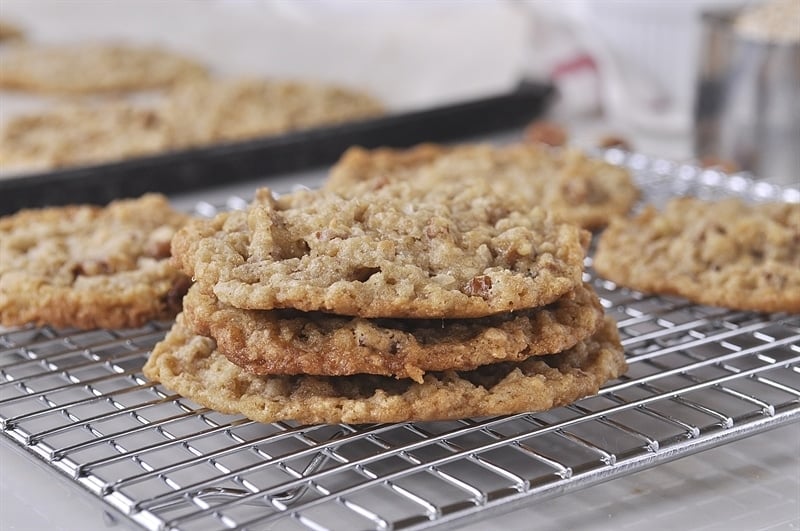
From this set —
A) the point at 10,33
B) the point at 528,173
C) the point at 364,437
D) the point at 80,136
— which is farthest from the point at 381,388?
the point at 10,33

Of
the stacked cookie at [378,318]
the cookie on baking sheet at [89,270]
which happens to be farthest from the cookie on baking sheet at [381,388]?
the cookie on baking sheet at [89,270]

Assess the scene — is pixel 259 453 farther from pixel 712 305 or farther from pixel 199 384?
pixel 712 305

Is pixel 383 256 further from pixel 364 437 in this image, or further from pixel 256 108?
pixel 256 108

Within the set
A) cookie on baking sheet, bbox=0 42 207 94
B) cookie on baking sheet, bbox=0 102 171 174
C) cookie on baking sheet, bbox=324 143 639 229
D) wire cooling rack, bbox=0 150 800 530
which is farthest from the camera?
cookie on baking sheet, bbox=0 42 207 94

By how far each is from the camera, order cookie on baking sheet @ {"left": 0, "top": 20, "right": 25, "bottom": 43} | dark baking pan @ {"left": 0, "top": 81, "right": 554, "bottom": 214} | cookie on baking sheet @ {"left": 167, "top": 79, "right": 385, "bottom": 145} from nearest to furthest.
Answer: dark baking pan @ {"left": 0, "top": 81, "right": 554, "bottom": 214}
cookie on baking sheet @ {"left": 167, "top": 79, "right": 385, "bottom": 145}
cookie on baking sheet @ {"left": 0, "top": 20, "right": 25, "bottom": 43}

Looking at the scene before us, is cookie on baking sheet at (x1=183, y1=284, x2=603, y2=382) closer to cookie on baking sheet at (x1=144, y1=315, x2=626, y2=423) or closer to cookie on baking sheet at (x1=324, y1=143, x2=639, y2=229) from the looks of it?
cookie on baking sheet at (x1=144, y1=315, x2=626, y2=423)

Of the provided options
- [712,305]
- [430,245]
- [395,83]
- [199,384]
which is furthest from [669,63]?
[199,384]

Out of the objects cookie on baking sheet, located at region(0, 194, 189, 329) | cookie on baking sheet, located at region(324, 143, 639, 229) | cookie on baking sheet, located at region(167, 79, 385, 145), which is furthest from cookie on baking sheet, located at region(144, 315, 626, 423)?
cookie on baking sheet, located at region(167, 79, 385, 145)
